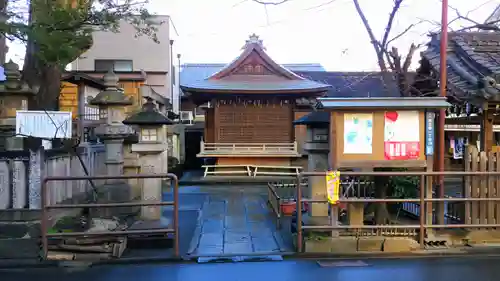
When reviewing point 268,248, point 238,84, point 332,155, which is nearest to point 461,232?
point 332,155

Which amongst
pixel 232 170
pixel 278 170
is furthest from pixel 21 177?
→ pixel 278 170

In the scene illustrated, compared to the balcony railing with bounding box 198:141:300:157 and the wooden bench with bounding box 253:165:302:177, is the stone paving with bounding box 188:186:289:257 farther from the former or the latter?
the balcony railing with bounding box 198:141:300:157

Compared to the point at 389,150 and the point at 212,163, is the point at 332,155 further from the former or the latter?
the point at 212,163

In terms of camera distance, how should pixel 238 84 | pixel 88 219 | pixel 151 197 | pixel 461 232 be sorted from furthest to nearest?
pixel 238 84, pixel 151 197, pixel 88 219, pixel 461 232

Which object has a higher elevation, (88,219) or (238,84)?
(238,84)

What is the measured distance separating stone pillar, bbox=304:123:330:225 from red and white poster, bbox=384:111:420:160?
188 centimetres

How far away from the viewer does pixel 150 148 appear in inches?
323

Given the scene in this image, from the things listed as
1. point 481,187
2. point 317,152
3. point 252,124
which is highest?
point 252,124

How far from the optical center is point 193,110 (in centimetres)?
3103

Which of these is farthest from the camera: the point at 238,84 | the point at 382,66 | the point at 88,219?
the point at 238,84

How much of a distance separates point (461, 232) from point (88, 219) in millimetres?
6377

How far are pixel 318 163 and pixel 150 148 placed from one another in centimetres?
343

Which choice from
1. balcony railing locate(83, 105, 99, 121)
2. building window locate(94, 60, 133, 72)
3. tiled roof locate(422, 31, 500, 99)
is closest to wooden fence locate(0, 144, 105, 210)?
tiled roof locate(422, 31, 500, 99)

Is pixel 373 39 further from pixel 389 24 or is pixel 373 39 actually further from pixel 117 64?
pixel 117 64
